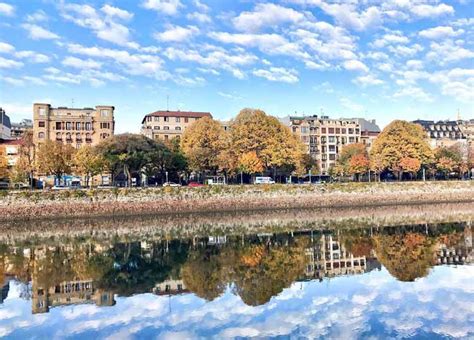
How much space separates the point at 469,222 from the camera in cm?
4834

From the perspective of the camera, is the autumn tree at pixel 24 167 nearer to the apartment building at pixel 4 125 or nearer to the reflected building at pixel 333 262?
the apartment building at pixel 4 125

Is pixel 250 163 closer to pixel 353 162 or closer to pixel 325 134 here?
pixel 353 162

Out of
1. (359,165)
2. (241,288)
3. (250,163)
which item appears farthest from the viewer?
(359,165)

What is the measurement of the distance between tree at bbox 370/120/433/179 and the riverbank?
1006 cm

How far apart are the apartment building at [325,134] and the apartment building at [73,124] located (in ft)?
154

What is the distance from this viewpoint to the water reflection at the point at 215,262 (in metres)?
23.2

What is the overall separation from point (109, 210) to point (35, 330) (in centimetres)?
4112

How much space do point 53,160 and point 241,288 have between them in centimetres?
5412

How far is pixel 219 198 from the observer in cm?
6262

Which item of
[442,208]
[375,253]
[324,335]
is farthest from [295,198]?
[324,335]

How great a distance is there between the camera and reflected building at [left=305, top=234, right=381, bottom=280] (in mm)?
26609

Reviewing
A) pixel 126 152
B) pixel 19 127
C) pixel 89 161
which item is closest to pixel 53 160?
pixel 89 161

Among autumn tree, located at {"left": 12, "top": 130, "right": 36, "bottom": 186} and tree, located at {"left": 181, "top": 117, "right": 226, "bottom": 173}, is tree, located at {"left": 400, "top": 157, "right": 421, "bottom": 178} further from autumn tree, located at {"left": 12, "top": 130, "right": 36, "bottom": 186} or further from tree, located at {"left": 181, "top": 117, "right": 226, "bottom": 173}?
autumn tree, located at {"left": 12, "top": 130, "right": 36, "bottom": 186}

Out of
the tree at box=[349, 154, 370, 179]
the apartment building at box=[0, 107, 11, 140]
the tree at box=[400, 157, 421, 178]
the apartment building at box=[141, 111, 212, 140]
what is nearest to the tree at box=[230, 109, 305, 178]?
the tree at box=[349, 154, 370, 179]
